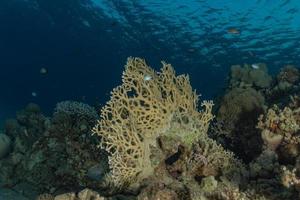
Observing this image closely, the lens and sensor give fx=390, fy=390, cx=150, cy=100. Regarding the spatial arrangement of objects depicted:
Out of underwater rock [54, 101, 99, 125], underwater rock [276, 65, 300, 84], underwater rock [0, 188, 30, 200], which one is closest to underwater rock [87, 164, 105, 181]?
underwater rock [54, 101, 99, 125]

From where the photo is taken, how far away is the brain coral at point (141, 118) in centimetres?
750

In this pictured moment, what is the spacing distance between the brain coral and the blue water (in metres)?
17.7

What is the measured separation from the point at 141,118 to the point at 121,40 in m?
29.4

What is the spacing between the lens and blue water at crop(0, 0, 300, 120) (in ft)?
87.9

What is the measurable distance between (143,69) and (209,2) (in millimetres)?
17996

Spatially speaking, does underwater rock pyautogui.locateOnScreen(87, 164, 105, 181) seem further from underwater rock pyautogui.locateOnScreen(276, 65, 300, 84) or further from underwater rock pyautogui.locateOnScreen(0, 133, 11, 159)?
underwater rock pyautogui.locateOnScreen(276, 65, 300, 84)

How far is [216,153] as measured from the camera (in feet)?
25.8

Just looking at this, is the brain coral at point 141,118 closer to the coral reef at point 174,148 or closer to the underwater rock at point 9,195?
the coral reef at point 174,148

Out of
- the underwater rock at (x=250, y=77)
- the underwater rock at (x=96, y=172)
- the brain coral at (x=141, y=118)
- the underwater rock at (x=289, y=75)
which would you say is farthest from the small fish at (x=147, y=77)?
the underwater rock at (x=289, y=75)

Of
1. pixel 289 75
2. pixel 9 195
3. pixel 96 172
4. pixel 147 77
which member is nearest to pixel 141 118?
pixel 147 77

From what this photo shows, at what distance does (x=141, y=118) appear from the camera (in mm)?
7746

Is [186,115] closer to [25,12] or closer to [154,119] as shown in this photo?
[154,119]

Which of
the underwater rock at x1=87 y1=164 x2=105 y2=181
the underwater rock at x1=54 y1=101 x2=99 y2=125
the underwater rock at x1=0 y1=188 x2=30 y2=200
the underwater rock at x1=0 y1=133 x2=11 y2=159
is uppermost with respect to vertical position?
the underwater rock at x1=54 y1=101 x2=99 y2=125

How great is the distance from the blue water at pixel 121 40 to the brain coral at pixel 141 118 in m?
17.7
